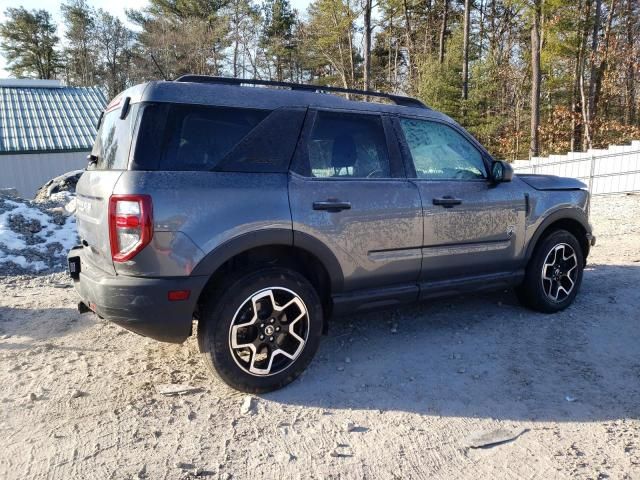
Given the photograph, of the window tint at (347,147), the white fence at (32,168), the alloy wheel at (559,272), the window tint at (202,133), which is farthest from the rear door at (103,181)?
the white fence at (32,168)

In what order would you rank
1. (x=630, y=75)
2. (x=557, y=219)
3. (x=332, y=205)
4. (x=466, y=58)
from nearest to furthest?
(x=332, y=205) < (x=557, y=219) < (x=630, y=75) < (x=466, y=58)

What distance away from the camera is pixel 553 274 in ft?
15.2

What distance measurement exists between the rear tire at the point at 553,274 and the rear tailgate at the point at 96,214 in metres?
3.67

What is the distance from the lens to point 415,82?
97.1 ft

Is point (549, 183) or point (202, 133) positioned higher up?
point (202, 133)

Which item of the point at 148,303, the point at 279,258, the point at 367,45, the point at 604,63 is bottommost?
the point at 148,303

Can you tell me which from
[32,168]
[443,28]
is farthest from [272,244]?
[443,28]

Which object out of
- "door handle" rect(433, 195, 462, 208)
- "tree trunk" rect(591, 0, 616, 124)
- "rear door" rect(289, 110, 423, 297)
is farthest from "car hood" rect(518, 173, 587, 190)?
"tree trunk" rect(591, 0, 616, 124)

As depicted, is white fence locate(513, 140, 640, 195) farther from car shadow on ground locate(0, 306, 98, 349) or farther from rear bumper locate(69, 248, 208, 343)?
rear bumper locate(69, 248, 208, 343)

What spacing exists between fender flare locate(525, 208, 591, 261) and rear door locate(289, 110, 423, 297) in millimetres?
1376

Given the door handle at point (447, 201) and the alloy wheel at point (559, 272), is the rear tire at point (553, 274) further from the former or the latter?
the door handle at point (447, 201)

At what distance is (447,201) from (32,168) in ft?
54.2

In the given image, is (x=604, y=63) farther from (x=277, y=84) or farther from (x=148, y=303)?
(x=148, y=303)

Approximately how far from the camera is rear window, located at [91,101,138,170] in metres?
2.94
